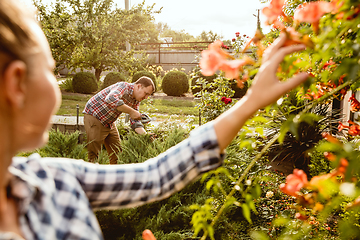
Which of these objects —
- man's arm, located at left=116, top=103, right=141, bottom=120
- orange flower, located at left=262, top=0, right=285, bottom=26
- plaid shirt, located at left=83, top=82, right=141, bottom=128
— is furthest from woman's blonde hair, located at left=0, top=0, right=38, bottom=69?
plaid shirt, located at left=83, top=82, right=141, bottom=128

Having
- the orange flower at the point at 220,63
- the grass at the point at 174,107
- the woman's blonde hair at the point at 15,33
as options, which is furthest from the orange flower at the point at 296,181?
the grass at the point at 174,107

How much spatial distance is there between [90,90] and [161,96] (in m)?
3.25

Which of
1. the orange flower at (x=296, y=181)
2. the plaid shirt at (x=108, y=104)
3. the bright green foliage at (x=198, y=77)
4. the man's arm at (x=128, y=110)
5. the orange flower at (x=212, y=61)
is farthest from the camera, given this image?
the bright green foliage at (x=198, y=77)

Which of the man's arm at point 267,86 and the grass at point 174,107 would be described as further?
the grass at point 174,107

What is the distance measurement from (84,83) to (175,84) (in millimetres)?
4036

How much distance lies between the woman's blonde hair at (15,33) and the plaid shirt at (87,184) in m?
0.27

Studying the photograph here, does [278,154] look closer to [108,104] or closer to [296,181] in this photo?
[108,104]

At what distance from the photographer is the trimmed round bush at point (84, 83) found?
1346 centimetres

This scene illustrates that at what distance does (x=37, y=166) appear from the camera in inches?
28.0

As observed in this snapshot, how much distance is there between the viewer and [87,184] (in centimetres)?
78

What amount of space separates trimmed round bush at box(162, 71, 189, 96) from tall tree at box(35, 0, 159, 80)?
2.63m

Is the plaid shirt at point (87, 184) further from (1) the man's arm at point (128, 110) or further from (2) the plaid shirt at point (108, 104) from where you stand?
(2) the plaid shirt at point (108, 104)

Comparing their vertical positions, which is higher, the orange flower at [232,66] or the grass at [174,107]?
the orange flower at [232,66]

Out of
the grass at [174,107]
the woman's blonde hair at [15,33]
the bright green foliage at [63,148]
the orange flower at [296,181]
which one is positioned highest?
the woman's blonde hair at [15,33]
